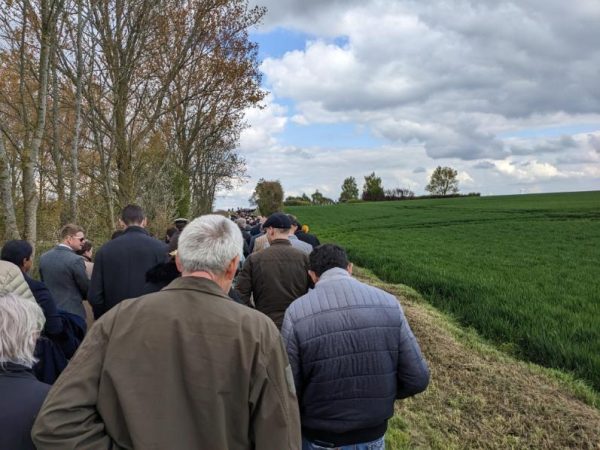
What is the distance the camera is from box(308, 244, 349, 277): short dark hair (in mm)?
3068

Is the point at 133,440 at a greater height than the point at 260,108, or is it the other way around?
the point at 260,108

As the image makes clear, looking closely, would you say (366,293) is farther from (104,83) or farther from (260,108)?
(260,108)

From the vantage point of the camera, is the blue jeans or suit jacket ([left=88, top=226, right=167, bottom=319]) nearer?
the blue jeans

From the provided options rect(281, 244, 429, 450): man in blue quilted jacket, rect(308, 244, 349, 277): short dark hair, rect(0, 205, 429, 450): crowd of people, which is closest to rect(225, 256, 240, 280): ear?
rect(0, 205, 429, 450): crowd of people

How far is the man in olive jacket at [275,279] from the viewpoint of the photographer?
14.8 ft

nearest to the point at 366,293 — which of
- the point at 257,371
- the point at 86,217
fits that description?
the point at 257,371

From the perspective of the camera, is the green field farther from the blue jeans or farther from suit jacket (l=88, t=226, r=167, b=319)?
suit jacket (l=88, t=226, r=167, b=319)

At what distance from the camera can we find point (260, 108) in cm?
2098

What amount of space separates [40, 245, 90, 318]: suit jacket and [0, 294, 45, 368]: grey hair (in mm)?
3272

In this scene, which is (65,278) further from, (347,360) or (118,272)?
(347,360)

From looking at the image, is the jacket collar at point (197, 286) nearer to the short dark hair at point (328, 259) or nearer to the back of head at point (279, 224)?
the short dark hair at point (328, 259)

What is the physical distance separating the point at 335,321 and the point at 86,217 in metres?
13.5

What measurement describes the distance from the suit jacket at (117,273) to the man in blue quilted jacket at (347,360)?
2.24 meters

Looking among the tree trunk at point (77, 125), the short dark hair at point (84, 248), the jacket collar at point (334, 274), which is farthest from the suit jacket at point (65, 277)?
the tree trunk at point (77, 125)
